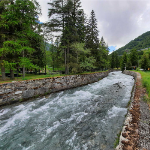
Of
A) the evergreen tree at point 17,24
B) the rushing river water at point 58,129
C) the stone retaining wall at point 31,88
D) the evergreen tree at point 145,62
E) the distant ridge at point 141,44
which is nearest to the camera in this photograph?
the rushing river water at point 58,129

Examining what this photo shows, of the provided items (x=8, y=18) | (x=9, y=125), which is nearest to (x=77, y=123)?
(x=9, y=125)

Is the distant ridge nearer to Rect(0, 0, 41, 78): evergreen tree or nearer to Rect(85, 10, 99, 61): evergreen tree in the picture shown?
Rect(85, 10, 99, 61): evergreen tree

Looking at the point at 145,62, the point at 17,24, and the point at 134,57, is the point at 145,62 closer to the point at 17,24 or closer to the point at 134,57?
the point at 134,57

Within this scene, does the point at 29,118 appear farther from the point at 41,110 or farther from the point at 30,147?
the point at 30,147

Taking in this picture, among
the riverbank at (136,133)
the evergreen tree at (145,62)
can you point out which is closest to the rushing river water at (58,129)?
the riverbank at (136,133)

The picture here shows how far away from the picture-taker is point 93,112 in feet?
14.9

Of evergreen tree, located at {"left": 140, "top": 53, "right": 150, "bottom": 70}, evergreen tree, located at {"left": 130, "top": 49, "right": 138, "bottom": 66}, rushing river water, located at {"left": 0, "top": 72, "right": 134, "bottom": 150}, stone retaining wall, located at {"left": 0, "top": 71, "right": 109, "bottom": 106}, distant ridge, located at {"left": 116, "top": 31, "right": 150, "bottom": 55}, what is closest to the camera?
rushing river water, located at {"left": 0, "top": 72, "right": 134, "bottom": 150}

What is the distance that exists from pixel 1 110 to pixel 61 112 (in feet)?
11.5

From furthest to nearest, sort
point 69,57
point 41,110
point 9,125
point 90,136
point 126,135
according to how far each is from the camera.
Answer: point 69,57
point 41,110
point 9,125
point 90,136
point 126,135

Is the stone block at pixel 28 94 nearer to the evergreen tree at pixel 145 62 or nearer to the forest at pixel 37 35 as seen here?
the forest at pixel 37 35

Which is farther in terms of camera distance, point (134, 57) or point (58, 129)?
point (134, 57)

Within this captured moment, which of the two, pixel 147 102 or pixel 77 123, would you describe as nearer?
pixel 77 123

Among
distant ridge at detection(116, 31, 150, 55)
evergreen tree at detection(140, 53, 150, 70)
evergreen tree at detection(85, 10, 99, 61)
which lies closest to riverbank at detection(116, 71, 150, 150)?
evergreen tree at detection(85, 10, 99, 61)

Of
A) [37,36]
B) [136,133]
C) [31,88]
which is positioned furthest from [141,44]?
[136,133]
